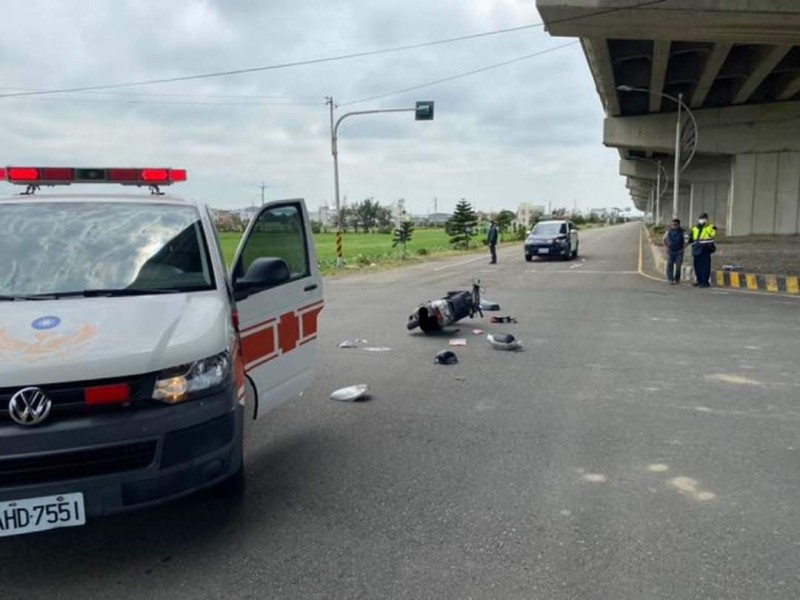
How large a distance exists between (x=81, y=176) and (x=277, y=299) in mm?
1627

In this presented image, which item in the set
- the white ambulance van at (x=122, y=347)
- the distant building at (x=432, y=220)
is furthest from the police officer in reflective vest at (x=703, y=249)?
the distant building at (x=432, y=220)

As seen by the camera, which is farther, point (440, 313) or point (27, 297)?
point (440, 313)

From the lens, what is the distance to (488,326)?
34.7ft

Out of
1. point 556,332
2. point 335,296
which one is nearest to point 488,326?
point 556,332

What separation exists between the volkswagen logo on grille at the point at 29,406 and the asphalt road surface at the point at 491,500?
85 centimetres

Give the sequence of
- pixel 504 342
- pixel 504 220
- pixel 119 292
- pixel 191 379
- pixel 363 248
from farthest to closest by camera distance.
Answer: pixel 504 220 < pixel 363 248 < pixel 504 342 < pixel 119 292 < pixel 191 379

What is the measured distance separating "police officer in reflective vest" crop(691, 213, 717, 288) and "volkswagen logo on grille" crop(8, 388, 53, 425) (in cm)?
1592

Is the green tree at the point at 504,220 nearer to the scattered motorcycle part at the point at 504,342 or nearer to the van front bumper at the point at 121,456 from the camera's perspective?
the scattered motorcycle part at the point at 504,342

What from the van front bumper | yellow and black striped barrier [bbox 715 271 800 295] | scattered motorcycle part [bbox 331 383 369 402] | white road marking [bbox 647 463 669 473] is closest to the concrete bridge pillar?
yellow and black striped barrier [bbox 715 271 800 295]

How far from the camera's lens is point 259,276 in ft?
13.2

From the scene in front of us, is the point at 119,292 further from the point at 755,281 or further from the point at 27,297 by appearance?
the point at 755,281

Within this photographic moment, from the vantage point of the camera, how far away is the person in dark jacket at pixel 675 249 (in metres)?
16.8

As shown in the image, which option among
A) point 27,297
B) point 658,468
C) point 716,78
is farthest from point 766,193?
point 27,297

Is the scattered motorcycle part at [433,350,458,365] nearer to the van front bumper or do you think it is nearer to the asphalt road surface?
the asphalt road surface
